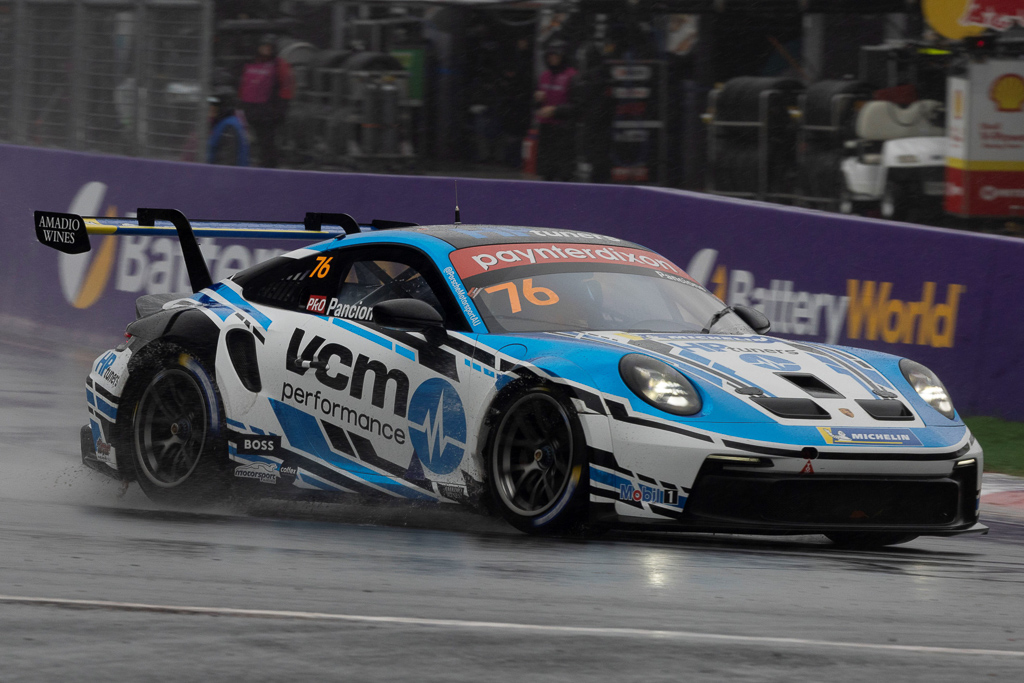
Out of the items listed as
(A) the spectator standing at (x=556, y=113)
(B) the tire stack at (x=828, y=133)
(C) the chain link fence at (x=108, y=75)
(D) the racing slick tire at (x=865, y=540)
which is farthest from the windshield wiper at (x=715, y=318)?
(A) the spectator standing at (x=556, y=113)

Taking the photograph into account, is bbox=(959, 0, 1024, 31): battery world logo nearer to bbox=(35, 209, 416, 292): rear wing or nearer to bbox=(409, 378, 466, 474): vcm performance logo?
bbox=(35, 209, 416, 292): rear wing

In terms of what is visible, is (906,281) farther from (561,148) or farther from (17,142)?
(17,142)

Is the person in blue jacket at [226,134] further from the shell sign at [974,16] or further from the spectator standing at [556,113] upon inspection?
the shell sign at [974,16]

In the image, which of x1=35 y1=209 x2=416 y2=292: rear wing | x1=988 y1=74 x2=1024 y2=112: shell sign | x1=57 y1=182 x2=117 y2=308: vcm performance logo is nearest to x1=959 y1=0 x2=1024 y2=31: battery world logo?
x1=988 y1=74 x2=1024 y2=112: shell sign

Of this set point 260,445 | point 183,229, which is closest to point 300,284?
point 260,445

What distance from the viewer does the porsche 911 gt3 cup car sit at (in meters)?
6.14

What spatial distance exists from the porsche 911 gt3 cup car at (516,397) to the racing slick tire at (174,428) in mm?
10

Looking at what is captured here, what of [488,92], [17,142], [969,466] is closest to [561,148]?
[488,92]

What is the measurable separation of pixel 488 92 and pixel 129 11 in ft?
15.8

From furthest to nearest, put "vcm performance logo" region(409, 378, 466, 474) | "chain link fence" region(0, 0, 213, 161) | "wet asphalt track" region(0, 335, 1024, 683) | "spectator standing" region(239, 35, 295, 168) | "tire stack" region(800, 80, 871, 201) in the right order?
"spectator standing" region(239, 35, 295, 168) → "tire stack" region(800, 80, 871, 201) → "chain link fence" region(0, 0, 213, 161) → "vcm performance logo" region(409, 378, 466, 474) → "wet asphalt track" region(0, 335, 1024, 683)

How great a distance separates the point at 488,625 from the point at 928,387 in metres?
2.66

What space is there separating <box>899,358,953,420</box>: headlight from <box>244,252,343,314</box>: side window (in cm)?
248

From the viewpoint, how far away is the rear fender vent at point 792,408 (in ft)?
20.3

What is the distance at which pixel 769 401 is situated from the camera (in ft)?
20.4
